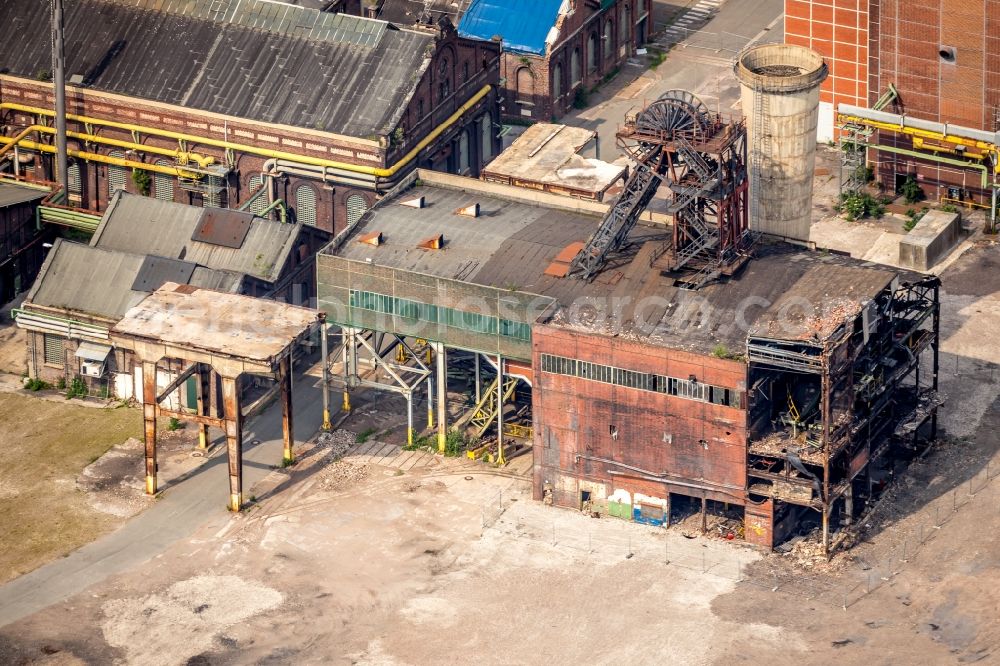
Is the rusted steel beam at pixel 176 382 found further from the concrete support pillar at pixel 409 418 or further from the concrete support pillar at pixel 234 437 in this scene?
the concrete support pillar at pixel 409 418

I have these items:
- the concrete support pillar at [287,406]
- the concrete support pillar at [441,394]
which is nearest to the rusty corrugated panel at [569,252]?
the concrete support pillar at [441,394]

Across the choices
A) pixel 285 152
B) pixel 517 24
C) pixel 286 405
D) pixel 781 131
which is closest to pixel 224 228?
pixel 285 152

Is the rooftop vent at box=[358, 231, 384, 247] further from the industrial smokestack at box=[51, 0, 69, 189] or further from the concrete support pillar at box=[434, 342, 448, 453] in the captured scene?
the industrial smokestack at box=[51, 0, 69, 189]

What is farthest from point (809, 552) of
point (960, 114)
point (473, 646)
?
point (960, 114)

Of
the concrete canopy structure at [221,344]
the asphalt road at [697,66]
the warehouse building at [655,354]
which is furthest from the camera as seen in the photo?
the asphalt road at [697,66]

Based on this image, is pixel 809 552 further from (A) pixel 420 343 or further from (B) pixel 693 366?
(A) pixel 420 343

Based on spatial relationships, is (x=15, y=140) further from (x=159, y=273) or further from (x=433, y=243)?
(x=433, y=243)
